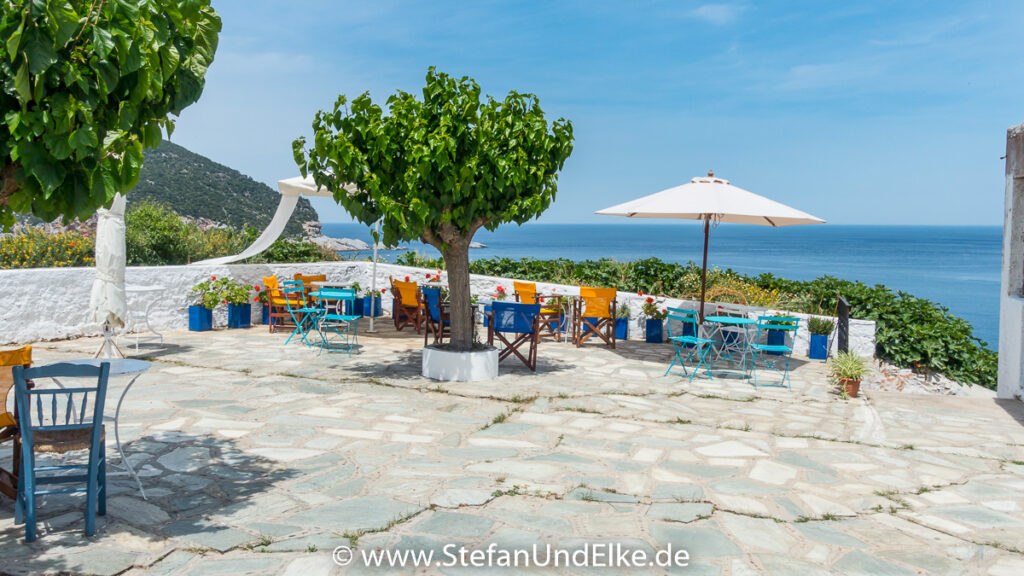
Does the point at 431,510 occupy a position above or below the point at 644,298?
below

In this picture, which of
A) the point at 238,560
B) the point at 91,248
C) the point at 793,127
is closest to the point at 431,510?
the point at 238,560

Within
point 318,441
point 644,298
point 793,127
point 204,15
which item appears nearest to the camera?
point 204,15

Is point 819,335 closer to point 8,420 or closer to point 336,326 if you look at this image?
point 336,326

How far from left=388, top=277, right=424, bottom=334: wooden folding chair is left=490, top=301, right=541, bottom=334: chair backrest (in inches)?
112

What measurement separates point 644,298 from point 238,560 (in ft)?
26.9

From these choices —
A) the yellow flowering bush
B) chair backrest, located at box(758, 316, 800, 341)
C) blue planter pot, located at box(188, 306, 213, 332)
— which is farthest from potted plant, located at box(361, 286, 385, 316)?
chair backrest, located at box(758, 316, 800, 341)

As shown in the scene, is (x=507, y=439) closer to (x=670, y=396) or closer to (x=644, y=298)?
(x=670, y=396)

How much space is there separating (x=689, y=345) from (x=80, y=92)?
8329 mm

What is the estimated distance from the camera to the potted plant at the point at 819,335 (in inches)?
357

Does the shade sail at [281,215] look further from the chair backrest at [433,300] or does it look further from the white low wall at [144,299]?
the chair backrest at [433,300]

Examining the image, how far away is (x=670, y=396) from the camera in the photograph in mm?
6766

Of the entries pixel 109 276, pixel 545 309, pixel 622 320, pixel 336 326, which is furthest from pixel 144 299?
pixel 622 320

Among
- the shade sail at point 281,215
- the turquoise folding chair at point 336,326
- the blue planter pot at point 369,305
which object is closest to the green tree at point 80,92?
the turquoise folding chair at point 336,326
